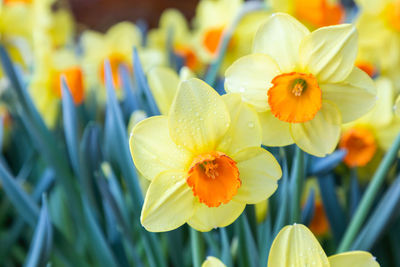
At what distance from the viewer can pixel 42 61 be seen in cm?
100

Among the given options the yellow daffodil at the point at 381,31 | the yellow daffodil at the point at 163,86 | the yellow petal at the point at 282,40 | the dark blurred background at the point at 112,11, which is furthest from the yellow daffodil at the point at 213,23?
the dark blurred background at the point at 112,11

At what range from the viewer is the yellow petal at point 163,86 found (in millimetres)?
561

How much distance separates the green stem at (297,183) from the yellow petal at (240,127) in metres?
0.08

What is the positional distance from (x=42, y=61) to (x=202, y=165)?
0.69 meters

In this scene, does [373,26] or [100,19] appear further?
→ [100,19]

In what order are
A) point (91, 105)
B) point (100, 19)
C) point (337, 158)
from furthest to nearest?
point (100, 19), point (91, 105), point (337, 158)

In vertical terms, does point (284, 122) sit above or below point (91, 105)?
above

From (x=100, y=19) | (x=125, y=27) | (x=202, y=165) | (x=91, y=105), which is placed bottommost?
(x=100, y=19)

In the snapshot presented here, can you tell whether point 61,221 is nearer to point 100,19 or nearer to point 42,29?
point 42,29

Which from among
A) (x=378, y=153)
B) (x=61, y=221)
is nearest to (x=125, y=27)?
(x=61, y=221)

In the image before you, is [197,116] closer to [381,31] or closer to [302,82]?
[302,82]

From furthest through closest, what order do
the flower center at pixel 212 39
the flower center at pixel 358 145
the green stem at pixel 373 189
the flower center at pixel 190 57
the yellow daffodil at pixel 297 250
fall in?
the flower center at pixel 190 57, the flower center at pixel 212 39, the flower center at pixel 358 145, the green stem at pixel 373 189, the yellow daffodil at pixel 297 250

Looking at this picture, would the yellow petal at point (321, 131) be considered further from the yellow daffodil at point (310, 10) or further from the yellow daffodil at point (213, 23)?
the yellow daffodil at point (213, 23)

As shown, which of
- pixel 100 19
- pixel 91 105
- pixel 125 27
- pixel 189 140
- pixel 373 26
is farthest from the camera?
pixel 100 19
